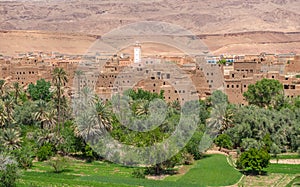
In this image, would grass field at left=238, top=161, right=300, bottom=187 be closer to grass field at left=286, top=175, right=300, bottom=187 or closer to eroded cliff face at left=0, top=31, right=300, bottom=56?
grass field at left=286, top=175, right=300, bottom=187

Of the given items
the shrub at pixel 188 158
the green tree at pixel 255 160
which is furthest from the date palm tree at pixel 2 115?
the green tree at pixel 255 160

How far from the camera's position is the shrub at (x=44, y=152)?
33.9 metres

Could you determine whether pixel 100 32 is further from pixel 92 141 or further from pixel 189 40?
pixel 92 141

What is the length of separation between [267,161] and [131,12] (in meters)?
133

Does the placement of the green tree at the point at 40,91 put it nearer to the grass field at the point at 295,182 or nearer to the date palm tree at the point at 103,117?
the date palm tree at the point at 103,117

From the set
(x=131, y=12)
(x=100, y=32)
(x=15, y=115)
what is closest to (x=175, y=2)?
(x=131, y=12)

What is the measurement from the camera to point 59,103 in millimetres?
36406

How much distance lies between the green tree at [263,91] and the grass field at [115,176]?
1140 cm

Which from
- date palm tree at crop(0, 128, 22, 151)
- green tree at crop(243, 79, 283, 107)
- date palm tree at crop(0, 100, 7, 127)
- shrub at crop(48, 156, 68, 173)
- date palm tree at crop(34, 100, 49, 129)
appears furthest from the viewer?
green tree at crop(243, 79, 283, 107)

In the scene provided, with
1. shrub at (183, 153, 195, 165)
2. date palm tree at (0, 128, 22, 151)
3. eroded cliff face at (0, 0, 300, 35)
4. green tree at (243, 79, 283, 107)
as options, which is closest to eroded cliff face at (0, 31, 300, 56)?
eroded cliff face at (0, 0, 300, 35)

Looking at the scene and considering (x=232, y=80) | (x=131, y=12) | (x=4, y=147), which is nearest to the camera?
(x=4, y=147)

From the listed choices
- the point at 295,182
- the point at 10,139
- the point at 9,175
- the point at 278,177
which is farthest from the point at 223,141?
the point at 9,175

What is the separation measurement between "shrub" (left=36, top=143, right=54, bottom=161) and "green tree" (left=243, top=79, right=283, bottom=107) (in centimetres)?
1795

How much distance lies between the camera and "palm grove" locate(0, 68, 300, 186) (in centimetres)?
3157
